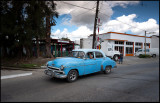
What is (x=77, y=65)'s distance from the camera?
5.43 meters

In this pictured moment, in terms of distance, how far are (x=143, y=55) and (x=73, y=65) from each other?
2136cm

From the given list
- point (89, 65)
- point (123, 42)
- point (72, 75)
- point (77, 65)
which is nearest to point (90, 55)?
point (89, 65)

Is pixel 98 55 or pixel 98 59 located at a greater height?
pixel 98 55

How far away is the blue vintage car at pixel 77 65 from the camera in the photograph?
5013 mm

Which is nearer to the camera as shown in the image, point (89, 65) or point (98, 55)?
point (89, 65)

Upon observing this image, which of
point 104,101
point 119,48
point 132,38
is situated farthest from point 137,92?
point 132,38

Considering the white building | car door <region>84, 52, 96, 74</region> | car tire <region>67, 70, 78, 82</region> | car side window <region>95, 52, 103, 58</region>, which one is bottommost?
car tire <region>67, 70, 78, 82</region>

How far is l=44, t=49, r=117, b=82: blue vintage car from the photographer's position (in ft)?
16.4

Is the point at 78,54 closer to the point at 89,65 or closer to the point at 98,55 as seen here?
the point at 89,65

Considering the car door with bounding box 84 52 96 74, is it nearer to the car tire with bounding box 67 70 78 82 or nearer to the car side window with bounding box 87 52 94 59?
the car side window with bounding box 87 52 94 59

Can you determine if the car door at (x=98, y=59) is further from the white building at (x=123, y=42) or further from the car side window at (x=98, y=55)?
the white building at (x=123, y=42)

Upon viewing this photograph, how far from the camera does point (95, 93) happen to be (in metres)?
3.88

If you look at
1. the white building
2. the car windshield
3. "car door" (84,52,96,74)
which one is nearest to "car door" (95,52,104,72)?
"car door" (84,52,96,74)

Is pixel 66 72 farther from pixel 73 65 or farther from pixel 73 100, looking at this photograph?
pixel 73 100
